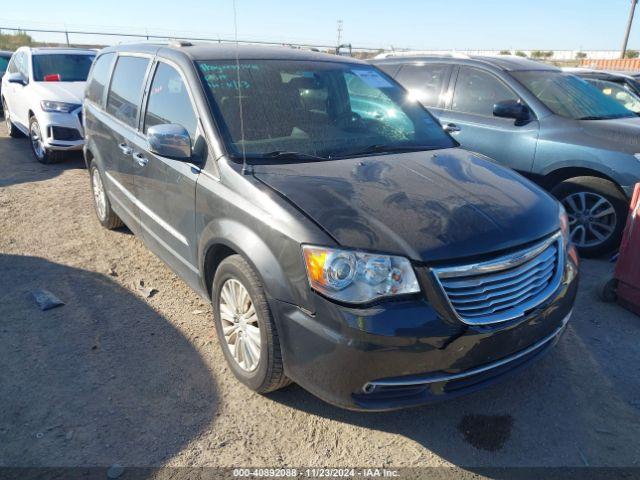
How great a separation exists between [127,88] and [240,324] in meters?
2.48

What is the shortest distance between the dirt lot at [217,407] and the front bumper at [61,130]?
4.33m

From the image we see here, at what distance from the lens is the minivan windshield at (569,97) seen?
17.6 ft

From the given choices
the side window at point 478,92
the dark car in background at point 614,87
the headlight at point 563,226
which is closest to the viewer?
the headlight at point 563,226

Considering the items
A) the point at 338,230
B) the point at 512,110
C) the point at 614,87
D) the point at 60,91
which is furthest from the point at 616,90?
the point at 60,91

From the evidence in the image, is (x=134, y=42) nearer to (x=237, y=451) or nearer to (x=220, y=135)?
(x=220, y=135)

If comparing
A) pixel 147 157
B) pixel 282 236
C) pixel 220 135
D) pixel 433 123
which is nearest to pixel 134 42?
pixel 147 157

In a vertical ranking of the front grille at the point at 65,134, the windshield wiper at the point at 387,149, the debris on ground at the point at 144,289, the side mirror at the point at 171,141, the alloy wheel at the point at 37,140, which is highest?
the side mirror at the point at 171,141

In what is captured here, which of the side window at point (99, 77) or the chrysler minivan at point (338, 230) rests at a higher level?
the side window at point (99, 77)

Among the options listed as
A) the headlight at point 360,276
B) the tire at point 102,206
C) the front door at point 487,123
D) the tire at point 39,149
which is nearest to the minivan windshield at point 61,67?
the tire at point 39,149

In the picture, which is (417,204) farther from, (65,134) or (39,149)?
(39,149)

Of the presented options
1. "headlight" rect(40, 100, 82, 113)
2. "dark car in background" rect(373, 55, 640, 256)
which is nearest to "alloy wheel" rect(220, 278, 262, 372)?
"dark car in background" rect(373, 55, 640, 256)

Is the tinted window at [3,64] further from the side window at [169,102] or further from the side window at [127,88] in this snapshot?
the side window at [169,102]

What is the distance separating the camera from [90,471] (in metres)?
2.36

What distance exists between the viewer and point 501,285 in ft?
7.80
